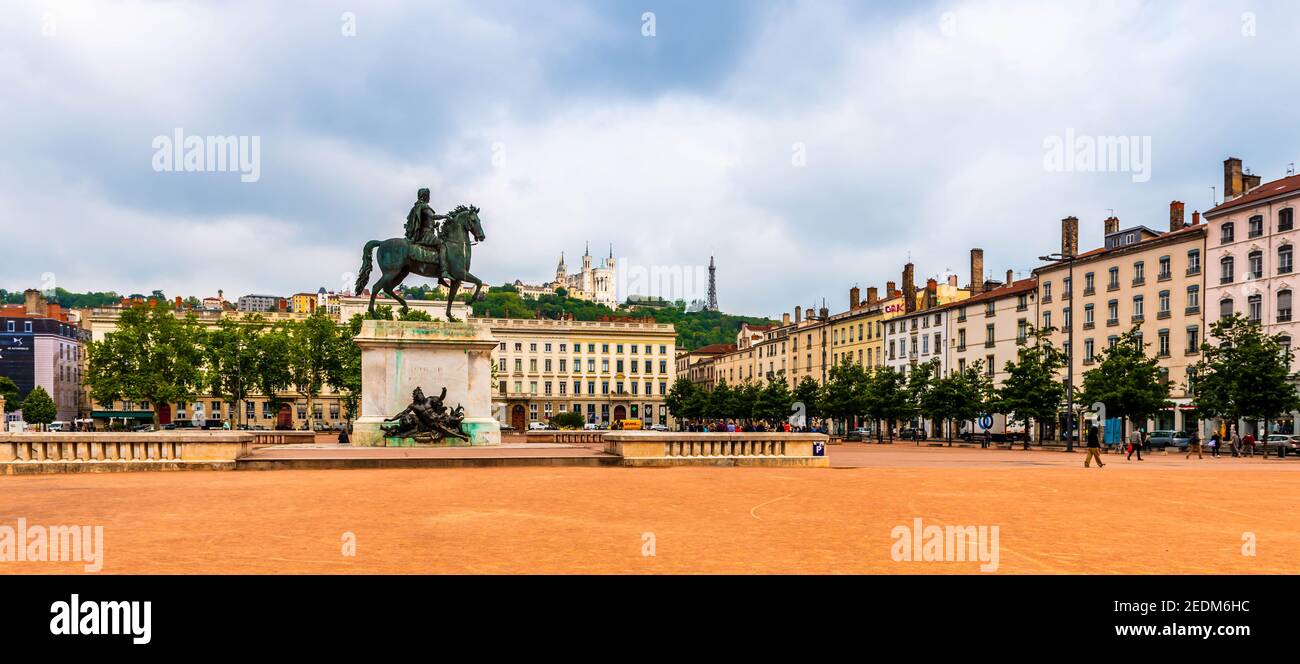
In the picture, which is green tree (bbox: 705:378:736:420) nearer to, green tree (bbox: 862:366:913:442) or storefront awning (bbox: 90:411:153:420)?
green tree (bbox: 862:366:913:442)

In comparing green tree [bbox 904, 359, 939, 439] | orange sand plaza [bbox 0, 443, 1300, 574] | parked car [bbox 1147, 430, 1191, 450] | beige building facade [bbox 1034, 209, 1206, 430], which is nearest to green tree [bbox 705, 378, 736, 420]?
green tree [bbox 904, 359, 939, 439]

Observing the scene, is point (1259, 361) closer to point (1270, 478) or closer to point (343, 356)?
point (1270, 478)

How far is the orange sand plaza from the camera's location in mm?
9531

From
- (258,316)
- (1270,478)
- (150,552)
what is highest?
(258,316)

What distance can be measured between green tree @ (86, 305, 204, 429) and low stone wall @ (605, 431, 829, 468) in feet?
240

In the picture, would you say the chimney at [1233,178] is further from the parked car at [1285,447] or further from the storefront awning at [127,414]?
the storefront awning at [127,414]

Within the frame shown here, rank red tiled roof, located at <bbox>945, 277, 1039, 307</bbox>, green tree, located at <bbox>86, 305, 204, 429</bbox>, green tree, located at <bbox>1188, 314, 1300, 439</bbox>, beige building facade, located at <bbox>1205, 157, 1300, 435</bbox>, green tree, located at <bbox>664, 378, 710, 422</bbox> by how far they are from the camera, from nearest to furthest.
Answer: green tree, located at <bbox>1188, 314, 1300, 439</bbox> → beige building facade, located at <bbox>1205, 157, 1300, 435</bbox> → green tree, located at <bbox>86, 305, 204, 429</bbox> → red tiled roof, located at <bbox>945, 277, 1039, 307</bbox> → green tree, located at <bbox>664, 378, 710, 422</bbox>

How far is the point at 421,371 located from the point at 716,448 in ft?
34.0

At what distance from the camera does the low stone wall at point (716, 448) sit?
983 inches

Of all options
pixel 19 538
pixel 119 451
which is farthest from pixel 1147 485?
pixel 119 451

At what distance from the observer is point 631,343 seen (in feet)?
439

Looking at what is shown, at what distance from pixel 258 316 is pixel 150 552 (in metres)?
112

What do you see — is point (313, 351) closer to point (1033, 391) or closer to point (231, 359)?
point (231, 359)

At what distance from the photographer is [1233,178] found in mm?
69000
